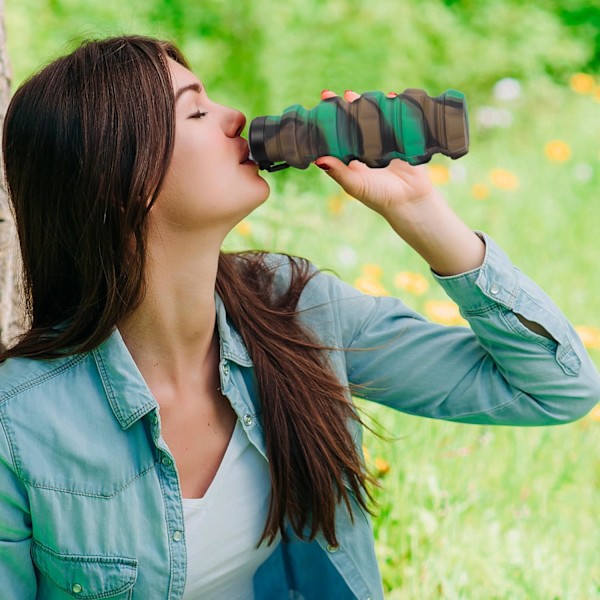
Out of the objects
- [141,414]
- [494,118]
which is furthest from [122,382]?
[494,118]

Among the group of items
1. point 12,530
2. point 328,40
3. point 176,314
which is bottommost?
point 12,530

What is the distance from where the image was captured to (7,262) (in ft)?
7.15

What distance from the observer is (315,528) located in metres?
1.86

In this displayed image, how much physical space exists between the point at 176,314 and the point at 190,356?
0.40 feet

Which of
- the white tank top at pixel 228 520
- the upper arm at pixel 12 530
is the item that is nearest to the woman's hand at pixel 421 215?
the white tank top at pixel 228 520

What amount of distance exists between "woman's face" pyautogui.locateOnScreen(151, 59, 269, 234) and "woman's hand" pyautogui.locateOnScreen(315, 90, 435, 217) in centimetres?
16

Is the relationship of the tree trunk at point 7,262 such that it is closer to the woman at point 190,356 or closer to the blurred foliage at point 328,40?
the woman at point 190,356

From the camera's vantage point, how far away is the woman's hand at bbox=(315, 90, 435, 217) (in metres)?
1.64

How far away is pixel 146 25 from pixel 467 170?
1609 millimetres

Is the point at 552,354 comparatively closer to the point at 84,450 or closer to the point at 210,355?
the point at 210,355

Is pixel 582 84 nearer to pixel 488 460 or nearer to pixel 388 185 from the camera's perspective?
pixel 488 460

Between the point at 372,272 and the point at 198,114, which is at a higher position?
the point at 198,114

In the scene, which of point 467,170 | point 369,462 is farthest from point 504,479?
point 467,170

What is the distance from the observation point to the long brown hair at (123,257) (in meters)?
A: 1.56
